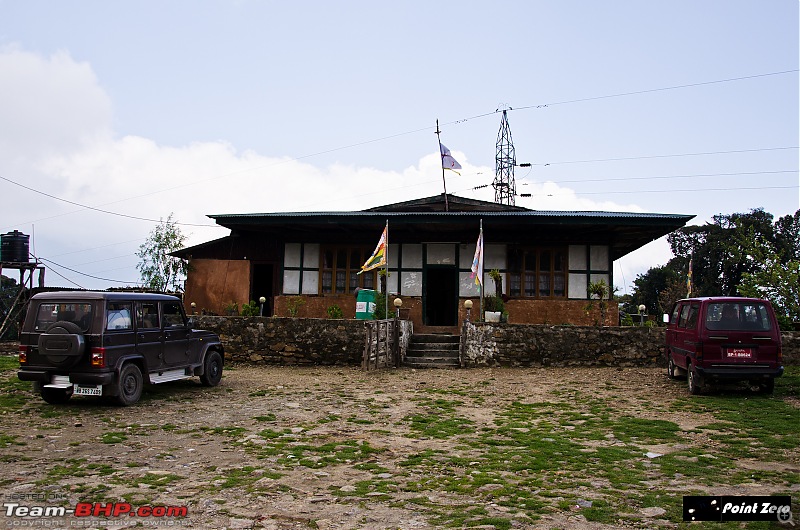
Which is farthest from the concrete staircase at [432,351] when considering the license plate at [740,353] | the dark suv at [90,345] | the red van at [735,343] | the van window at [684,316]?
the dark suv at [90,345]

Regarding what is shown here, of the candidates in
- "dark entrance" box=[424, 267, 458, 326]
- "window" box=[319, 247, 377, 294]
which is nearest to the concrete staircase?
"window" box=[319, 247, 377, 294]

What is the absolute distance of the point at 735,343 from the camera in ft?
36.3

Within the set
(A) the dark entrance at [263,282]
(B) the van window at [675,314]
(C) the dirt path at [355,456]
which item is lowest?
(C) the dirt path at [355,456]

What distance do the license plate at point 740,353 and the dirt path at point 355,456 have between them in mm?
1226

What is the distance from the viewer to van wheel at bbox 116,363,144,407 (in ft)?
32.9

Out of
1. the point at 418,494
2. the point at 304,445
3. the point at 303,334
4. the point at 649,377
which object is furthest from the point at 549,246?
the point at 418,494

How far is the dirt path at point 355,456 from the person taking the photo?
509 centimetres

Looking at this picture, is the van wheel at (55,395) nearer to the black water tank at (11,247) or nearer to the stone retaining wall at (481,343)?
the stone retaining wall at (481,343)

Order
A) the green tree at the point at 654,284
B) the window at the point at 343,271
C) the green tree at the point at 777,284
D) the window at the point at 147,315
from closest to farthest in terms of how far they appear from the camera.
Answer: the window at the point at 147,315
the green tree at the point at 777,284
the window at the point at 343,271
the green tree at the point at 654,284

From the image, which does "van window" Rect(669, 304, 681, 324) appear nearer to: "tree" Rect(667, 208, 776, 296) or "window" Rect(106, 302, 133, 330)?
"window" Rect(106, 302, 133, 330)

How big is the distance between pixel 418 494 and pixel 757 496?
2.80 m

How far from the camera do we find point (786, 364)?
15336mm

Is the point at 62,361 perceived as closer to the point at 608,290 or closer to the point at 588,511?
the point at 588,511

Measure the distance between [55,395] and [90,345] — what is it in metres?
1.28
